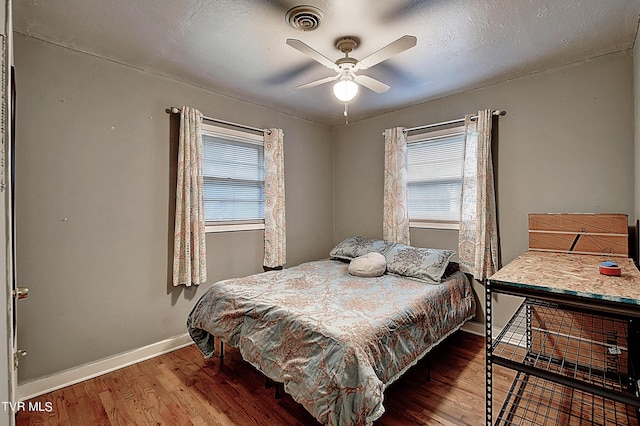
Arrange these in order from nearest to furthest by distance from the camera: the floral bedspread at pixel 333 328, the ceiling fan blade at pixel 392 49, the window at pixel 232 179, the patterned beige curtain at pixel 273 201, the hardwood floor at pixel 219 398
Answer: the floral bedspread at pixel 333 328 → the ceiling fan blade at pixel 392 49 → the hardwood floor at pixel 219 398 → the window at pixel 232 179 → the patterned beige curtain at pixel 273 201

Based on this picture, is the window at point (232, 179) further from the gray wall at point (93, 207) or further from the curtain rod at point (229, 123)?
the gray wall at point (93, 207)

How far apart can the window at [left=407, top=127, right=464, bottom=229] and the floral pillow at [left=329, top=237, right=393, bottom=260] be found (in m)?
0.49

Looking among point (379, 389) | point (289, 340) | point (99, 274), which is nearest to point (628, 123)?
point (379, 389)

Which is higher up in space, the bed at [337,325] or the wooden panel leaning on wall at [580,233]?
the wooden panel leaning on wall at [580,233]

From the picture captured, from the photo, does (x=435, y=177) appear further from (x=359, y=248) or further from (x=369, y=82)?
(x=369, y=82)

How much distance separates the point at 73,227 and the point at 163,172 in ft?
2.66

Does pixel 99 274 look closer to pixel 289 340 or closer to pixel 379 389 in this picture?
pixel 289 340

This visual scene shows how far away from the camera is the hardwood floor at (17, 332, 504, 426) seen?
1876 millimetres

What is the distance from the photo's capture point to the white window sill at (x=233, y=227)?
3109 mm

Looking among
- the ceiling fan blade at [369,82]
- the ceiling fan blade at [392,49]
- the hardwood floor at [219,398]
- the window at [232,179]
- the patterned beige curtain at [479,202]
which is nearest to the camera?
the ceiling fan blade at [392,49]

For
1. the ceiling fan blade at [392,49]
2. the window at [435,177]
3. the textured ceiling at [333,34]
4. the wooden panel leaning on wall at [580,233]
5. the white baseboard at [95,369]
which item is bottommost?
the white baseboard at [95,369]

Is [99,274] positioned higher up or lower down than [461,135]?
lower down

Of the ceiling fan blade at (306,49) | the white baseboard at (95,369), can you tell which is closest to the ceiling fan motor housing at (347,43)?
the ceiling fan blade at (306,49)

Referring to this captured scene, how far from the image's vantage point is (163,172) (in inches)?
110
